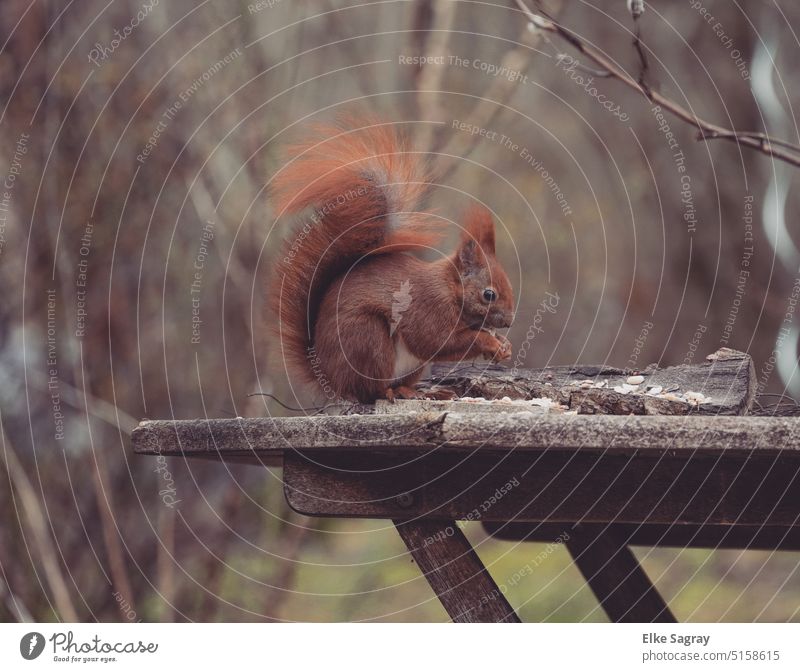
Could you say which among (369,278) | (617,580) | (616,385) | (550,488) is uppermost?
(369,278)

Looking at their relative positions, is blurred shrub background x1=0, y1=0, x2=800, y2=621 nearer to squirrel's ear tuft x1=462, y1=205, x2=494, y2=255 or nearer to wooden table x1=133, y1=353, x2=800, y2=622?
squirrel's ear tuft x1=462, y1=205, x2=494, y2=255

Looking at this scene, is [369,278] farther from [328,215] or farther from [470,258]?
[470,258]

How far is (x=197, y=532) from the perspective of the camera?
2.77 metres

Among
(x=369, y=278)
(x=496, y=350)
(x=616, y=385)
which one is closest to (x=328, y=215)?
(x=369, y=278)

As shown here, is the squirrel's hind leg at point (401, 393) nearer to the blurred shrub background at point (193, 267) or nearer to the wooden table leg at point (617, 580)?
the blurred shrub background at point (193, 267)

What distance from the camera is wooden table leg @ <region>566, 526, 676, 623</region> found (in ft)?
5.88

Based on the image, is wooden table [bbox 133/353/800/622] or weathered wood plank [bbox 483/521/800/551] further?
weathered wood plank [bbox 483/521/800/551]

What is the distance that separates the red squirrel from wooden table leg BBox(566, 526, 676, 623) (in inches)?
14.5

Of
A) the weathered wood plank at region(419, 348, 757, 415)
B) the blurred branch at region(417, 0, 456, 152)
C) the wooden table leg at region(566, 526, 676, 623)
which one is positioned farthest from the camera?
the blurred branch at region(417, 0, 456, 152)

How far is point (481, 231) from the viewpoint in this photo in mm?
1951

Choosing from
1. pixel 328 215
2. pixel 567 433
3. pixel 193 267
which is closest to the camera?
pixel 567 433

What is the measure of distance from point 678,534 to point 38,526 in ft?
4.46

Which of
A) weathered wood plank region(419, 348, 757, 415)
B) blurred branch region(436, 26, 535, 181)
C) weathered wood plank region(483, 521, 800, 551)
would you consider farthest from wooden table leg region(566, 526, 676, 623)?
blurred branch region(436, 26, 535, 181)
